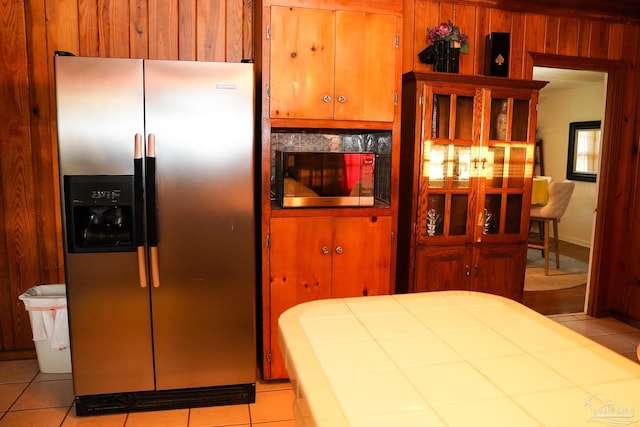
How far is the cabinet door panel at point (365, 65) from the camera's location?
256cm

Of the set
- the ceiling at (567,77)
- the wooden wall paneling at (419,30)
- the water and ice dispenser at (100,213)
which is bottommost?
the water and ice dispenser at (100,213)

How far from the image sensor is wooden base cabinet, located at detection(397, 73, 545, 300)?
2912 millimetres

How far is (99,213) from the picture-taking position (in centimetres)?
228

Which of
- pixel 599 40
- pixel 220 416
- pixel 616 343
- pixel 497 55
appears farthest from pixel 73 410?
pixel 599 40

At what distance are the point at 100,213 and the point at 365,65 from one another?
5.23ft

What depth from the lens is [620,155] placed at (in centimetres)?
368

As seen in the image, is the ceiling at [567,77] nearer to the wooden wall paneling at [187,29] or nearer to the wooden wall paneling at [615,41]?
the wooden wall paneling at [615,41]

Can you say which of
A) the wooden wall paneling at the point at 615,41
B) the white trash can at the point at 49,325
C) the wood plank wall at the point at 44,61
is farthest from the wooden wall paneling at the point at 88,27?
the wooden wall paneling at the point at 615,41

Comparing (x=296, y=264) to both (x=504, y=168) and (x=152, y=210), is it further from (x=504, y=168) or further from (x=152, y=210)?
(x=504, y=168)

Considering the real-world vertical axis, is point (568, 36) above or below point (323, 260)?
above

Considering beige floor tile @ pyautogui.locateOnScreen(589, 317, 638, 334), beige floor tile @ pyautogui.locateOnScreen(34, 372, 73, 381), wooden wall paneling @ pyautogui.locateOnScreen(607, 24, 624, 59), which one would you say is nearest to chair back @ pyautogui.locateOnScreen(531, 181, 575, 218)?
beige floor tile @ pyautogui.locateOnScreen(589, 317, 638, 334)

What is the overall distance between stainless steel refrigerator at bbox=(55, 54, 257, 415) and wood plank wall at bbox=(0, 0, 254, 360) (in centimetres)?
71

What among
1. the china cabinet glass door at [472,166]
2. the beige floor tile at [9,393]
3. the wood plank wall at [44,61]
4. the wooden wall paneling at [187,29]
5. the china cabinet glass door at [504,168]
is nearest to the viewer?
the beige floor tile at [9,393]

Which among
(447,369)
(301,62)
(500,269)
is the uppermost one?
(301,62)
